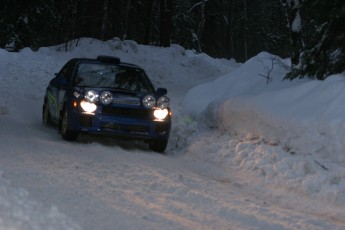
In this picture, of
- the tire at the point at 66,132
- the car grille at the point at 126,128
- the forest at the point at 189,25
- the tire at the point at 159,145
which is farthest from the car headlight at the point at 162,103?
the forest at the point at 189,25

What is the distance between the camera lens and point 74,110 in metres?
10.4

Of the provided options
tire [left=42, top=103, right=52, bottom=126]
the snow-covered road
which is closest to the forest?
the snow-covered road

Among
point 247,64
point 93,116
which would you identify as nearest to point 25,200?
point 93,116

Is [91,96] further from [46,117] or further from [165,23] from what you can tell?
[165,23]

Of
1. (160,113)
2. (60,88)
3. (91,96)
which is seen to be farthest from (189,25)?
(91,96)

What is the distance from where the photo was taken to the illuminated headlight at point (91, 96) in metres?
10.3

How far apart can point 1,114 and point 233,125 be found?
584 cm

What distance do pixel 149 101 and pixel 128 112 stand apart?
44 centimetres

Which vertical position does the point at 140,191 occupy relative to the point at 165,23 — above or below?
below

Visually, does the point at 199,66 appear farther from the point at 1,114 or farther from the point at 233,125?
the point at 233,125

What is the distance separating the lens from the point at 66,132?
34.8 ft

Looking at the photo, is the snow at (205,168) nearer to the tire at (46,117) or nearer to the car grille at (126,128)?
the tire at (46,117)

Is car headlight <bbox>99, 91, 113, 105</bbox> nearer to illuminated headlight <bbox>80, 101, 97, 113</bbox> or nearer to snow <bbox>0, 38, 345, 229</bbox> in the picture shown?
illuminated headlight <bbox>80, 101, 97, 113</bbox>

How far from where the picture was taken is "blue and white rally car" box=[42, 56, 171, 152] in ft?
33.8
